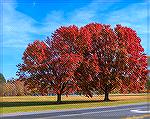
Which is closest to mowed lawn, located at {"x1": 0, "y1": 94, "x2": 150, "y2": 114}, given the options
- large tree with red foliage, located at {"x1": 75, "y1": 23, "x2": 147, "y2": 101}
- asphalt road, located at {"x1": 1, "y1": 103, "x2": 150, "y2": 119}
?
asphalt road, located at {"x1": 1, "y1": 103, "x2": 150, "y2": 119}

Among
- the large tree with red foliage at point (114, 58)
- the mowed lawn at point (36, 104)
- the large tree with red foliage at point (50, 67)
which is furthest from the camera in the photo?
the large tree with red foliage at point (114, 58)

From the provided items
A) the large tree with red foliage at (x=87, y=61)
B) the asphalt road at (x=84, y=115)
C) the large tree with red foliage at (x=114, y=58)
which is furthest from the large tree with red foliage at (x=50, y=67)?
the asphalt road at (x=84, y=115)

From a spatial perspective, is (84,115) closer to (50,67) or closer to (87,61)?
(50,67)

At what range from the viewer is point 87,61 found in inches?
1991

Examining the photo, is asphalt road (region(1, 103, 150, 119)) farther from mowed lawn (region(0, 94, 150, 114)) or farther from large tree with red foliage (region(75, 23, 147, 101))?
large tree with red foliage (region(75, 23, 147, 101))

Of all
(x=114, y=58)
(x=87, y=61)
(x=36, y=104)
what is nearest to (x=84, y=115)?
(x=36, y=104)

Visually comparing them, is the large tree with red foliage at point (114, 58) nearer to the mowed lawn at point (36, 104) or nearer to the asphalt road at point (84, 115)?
the mowed lawn at point (36, 104)

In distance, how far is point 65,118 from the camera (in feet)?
74.7

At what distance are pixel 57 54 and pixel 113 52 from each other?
29.0 feet

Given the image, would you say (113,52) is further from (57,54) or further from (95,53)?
(57,54)

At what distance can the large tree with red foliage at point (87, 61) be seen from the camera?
4666 cm

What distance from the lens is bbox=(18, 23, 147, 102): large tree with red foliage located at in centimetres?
4666

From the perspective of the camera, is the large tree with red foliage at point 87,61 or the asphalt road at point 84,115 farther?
the large tree with red foliage at point 87,61

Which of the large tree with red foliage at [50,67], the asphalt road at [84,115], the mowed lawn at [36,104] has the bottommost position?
the asphalt road at [84,115]
